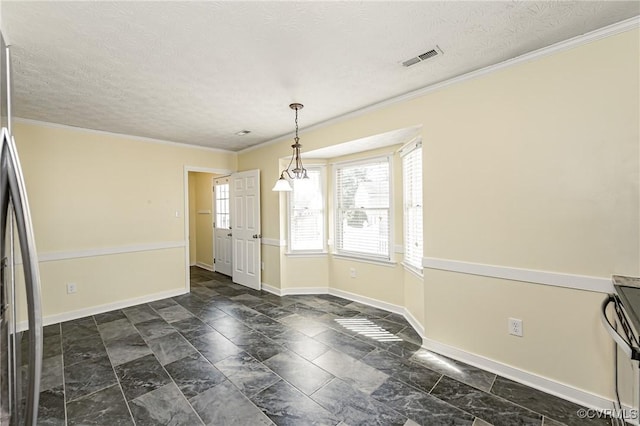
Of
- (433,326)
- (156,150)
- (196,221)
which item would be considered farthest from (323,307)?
(196,221)

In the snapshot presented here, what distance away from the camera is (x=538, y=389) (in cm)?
214

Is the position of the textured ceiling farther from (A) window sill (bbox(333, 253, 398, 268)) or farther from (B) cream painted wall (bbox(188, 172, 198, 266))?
(B) cream painted wall (bbox(188, 172, 198, 266))

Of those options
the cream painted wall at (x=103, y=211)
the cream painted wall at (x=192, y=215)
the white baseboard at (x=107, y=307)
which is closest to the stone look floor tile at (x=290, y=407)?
the white baseboard at (x=107, y=307)

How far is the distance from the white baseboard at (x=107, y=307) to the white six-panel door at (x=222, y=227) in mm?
1365

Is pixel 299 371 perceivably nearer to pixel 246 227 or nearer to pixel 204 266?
pixel 246 227

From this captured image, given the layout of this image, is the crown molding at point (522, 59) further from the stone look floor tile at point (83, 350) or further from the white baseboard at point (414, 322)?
the stone look floor tile at point (83, 350)

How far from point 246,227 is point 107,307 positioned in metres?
2.29

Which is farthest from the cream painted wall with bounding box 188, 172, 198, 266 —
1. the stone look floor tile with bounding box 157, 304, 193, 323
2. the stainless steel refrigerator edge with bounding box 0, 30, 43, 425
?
the stainless steel refrigerator edge with bounding box 0, 30, 43, 425

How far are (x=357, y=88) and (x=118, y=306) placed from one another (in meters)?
4.40

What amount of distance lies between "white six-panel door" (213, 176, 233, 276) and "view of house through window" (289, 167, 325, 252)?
1822mm

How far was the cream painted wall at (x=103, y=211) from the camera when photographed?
3.53 m

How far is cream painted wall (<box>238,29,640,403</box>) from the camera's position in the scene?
1.88 metres

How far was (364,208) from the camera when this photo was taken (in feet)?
13.4

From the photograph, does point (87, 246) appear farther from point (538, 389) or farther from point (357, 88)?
point (538, 389)
